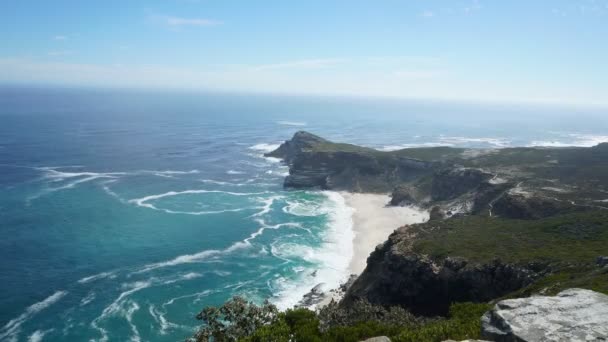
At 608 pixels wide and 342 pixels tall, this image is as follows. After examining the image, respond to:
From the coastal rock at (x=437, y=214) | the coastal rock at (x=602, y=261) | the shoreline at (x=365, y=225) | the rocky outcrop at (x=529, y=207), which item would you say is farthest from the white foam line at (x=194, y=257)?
the coastal rock at (x=602, y=261)

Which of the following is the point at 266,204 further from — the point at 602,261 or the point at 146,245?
the point at 602,261

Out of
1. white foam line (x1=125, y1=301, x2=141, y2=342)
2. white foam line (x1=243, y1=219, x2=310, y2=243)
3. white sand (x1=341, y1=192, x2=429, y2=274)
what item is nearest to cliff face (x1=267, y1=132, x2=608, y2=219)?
white sand (x1=341, y1=192, x2=429, y2=274)

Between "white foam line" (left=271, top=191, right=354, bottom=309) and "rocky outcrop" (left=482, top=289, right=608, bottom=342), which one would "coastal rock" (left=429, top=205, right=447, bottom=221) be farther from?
"rocky outcrop" (left=482, top=289, right=608, bottom=342)

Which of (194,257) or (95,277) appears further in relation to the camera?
(194,257)

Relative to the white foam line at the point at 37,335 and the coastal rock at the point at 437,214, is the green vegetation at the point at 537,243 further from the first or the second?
the white foam line at the point at 37,335

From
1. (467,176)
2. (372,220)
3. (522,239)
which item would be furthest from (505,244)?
(467,176)

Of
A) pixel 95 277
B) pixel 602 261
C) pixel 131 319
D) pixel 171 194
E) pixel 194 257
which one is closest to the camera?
pixel 602 261
